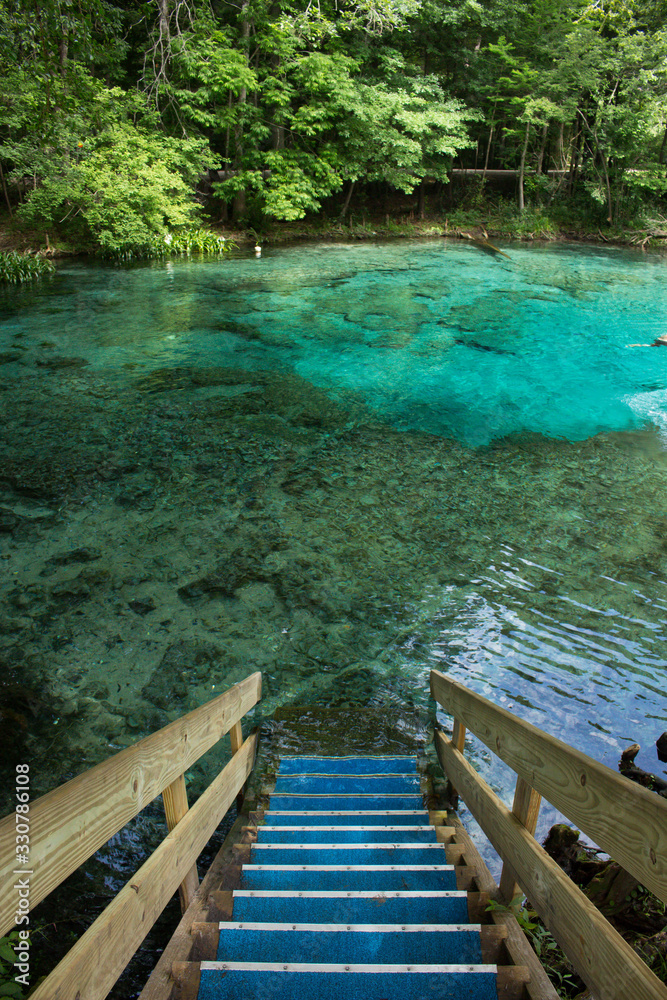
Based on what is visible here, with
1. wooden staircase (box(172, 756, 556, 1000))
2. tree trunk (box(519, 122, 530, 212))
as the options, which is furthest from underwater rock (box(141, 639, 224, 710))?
tree trunk (box(519, 122, 530, 212))

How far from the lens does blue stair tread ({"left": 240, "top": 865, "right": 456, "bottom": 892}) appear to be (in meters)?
2.01

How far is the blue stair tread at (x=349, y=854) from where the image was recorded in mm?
2176

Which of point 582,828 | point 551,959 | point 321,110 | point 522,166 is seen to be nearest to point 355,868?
point 551,959

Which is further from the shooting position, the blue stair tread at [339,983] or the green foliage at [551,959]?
the green foliage at [551,959]

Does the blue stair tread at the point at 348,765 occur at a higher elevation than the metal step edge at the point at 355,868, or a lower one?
lower

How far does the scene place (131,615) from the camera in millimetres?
4594

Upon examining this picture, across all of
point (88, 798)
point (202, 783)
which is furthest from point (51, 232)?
point (88, 798)

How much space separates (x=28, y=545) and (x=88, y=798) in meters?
4.91

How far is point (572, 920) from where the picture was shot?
4.28 ft

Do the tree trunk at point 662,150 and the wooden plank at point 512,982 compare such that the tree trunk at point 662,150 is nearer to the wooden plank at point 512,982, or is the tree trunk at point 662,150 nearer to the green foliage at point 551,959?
the green foliage at point 551,959

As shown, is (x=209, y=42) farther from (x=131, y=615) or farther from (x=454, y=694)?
(x=454, y=694)

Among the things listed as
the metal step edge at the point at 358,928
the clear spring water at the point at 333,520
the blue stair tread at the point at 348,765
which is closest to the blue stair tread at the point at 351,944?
the metal step edge at the point at 358,928

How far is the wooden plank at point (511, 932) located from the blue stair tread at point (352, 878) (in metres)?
0.12

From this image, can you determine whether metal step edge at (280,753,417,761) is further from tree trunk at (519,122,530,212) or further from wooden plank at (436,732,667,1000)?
tree trunk at (519,122,530,212)
